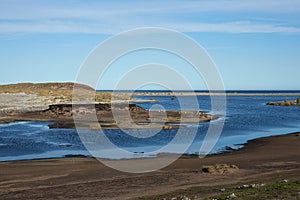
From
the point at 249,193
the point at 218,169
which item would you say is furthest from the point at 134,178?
the point at 249,193

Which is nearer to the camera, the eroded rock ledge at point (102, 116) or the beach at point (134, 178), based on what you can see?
the beach at point (134, 178)

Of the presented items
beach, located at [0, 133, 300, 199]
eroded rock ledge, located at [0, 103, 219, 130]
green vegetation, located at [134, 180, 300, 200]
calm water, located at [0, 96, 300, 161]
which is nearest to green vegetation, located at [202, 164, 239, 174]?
beach, located at [0, 133, 300, 199]

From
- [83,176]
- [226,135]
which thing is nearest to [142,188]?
[83,176]

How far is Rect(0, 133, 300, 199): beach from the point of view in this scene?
17016 mm

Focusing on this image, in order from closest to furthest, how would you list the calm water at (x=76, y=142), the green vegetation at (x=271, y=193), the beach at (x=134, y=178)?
the green vegetation at (x=271, y=193) → the beach at (x=134, y=178) → the calm water at (x=76, y=142)

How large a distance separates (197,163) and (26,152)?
505 inches

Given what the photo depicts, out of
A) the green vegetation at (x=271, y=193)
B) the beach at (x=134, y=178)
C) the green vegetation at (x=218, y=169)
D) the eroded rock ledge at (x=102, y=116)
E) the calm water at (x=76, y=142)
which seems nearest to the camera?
the green vegetation at (x=271, y=193)

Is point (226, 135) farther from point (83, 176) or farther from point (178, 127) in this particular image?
point (83, 176)

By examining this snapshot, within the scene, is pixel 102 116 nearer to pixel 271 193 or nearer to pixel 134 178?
pixel 134 178

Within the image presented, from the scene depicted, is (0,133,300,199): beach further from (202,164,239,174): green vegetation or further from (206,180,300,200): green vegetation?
(206,180,300,200): green vegetation

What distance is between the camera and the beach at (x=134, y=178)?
17016mm

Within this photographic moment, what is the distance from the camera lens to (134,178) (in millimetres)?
20203

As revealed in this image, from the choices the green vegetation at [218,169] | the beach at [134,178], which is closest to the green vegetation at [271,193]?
the beach at [134,178]

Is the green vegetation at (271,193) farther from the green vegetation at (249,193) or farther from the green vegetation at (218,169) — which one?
the green vegetation at (218,169)
